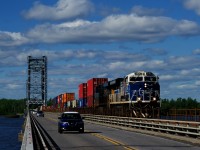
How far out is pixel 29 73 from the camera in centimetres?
17462

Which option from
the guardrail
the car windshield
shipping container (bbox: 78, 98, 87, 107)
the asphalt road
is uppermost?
shipping container (bbox: 78, 98, 87, 107)

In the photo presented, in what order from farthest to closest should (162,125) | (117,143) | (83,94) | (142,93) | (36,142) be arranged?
(83,94)
(142,93)
(162,125)
(36,142)
(117,143)

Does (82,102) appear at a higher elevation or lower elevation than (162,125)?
higher

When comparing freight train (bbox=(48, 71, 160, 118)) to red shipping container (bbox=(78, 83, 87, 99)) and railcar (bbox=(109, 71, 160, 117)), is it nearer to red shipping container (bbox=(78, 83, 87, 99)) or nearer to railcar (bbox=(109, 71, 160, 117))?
railcar (bbox=(109, 71, 160, 117))

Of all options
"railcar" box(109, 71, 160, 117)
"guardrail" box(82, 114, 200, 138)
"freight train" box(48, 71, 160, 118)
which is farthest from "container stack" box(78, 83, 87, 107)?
"railcar" box(109, 71, 160, 117)

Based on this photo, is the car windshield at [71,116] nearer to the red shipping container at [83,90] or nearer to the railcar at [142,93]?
the railcar at [142,93]

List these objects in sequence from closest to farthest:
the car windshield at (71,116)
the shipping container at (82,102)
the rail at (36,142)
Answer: the rail at (36,142), the car windshield at (71,116), the shipping container at (82,102)

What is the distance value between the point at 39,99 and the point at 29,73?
10.3 metres

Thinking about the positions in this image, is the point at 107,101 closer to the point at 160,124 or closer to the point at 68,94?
the point at 160,124

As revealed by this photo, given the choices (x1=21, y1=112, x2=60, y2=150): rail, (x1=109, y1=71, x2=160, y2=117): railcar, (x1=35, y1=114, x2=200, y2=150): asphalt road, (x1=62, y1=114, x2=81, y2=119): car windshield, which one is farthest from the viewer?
(x1=109, y1=71, x2=160, y2=117): railcar

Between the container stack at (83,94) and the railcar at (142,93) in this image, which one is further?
the container stack at (83,94)

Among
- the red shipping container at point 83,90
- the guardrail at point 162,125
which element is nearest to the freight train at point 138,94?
the guardrail at point 162,125

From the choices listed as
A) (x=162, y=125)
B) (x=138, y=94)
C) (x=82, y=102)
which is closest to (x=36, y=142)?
(x=162, y=125)

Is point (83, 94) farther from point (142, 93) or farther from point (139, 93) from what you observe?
point (142, 93)
